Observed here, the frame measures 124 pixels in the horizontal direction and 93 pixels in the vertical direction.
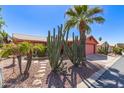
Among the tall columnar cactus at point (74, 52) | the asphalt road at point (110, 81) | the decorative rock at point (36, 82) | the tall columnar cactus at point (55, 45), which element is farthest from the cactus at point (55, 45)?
the asphalt road at point (110, 81)

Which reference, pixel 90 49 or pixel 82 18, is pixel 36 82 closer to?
pixel 82 18

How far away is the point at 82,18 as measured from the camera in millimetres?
15508

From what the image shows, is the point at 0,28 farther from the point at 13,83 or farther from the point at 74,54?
the point at 74,54

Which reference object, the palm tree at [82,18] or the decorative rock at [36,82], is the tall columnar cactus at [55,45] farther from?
the palm tree at [82,18]

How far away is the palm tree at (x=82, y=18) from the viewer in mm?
15461

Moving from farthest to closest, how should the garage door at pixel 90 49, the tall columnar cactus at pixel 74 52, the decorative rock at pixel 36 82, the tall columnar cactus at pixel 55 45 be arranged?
the garage door at pixel 90 49
the tall columnar cactus at pixel 74 52
the tall columnar cactus at pixel 55 45
the decorative rock at pixel 36 82

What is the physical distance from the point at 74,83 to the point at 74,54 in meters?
4.44

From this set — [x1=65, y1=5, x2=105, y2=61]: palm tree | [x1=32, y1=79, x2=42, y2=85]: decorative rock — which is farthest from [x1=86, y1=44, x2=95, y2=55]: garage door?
[x1=32, y1=79, x2=42, y2=85]: decorative rock

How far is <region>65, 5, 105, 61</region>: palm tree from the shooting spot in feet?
50.7

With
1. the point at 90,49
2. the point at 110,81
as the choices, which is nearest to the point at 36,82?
the point at 110,81

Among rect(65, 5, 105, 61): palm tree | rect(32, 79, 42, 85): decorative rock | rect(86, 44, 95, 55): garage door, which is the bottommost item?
rect(32, 79, 42, 85): decorative rock

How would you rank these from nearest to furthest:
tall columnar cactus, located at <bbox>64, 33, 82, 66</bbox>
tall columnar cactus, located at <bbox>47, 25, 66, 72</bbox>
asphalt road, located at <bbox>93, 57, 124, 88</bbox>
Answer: asphalt road, located at <bbox>93, 57, 124, 88</bbox>
tall columnar cactus, located at <bbox>47, 25, 66, 72</bbox>
tall columnar cactus, located at <bbox>64, 33, 82, 66</bbox>

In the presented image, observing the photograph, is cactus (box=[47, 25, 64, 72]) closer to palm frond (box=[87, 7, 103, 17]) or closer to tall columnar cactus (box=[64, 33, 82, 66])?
tall columnar cactus (box=[64, 33, 82, 66])
